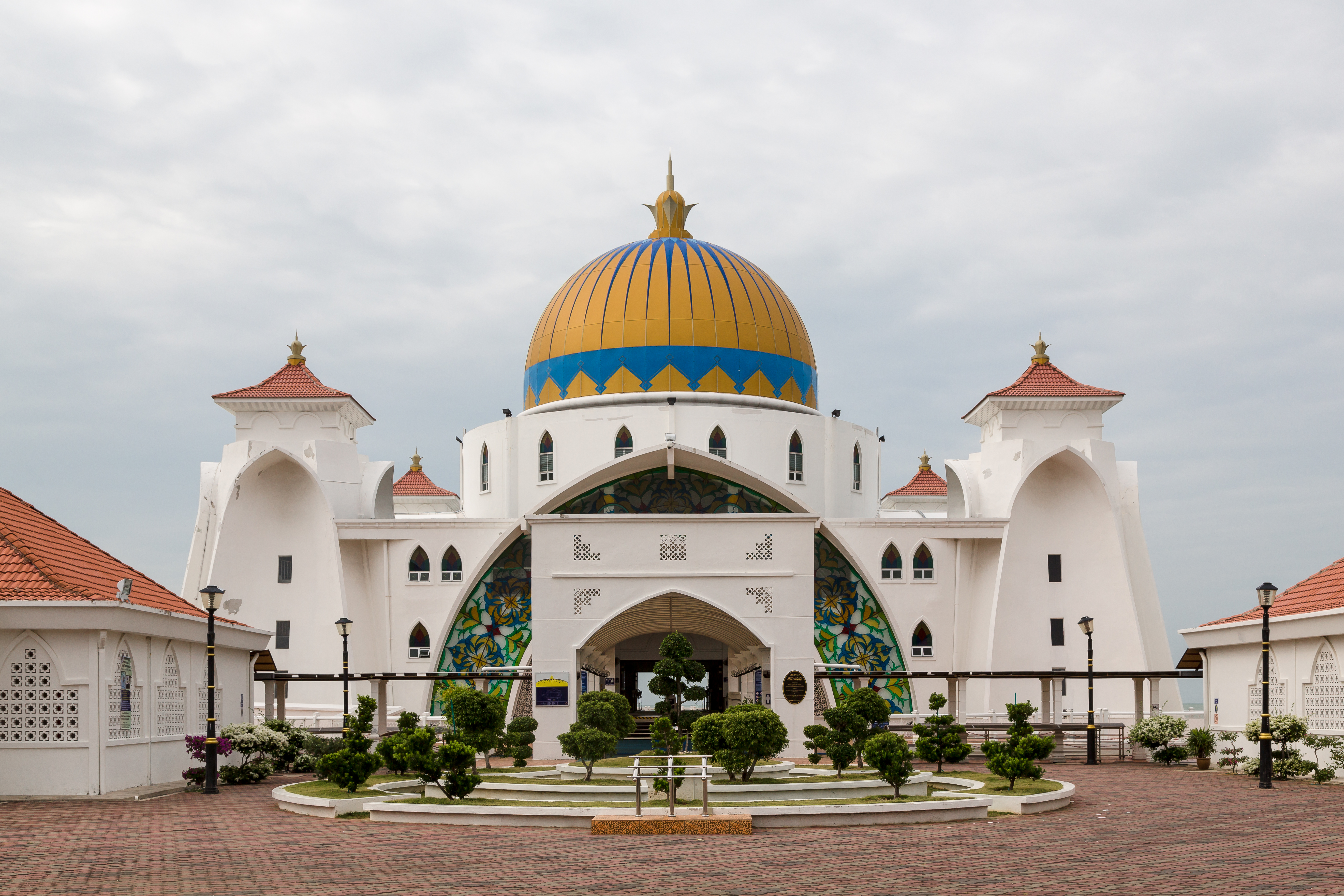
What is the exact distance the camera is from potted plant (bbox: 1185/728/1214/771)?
2417 cm

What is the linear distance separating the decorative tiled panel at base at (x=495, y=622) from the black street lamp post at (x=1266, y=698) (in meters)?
17.2

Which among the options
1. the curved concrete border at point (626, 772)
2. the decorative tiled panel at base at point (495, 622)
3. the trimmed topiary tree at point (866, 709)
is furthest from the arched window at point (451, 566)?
the trimmed topiary tree at point (866, 709)

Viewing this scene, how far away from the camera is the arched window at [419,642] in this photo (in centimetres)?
3275

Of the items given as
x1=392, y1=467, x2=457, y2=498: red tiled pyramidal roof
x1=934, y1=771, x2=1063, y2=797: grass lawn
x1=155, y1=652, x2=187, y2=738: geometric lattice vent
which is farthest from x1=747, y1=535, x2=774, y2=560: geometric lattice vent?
x1=392, y1=467, x2=457, y2=498: red tiled pyramidal roof

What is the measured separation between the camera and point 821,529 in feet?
108

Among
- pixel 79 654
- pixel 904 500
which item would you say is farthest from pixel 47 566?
pixel 904 500

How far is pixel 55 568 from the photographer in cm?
1903

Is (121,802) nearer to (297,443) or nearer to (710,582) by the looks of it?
(710,582)

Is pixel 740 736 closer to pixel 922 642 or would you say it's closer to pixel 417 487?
pixel 922 642

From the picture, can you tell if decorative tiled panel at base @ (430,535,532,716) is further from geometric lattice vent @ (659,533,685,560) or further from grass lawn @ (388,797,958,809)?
grass lawn @ (388,797,958,809)

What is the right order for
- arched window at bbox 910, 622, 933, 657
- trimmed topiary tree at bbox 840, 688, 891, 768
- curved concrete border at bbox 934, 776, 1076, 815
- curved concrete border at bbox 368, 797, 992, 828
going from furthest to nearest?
arched window at bbox 910, 622, 933, 657
trimmed topiary tree at bbox 840, 688, 891, 768
curved concrete border at bbox 934, 776, 1076, 815
curved concrete border at bbox 368, 797, 992, 828

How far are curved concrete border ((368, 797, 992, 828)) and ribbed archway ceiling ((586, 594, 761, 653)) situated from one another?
38.6 ft

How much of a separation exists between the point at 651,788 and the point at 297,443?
2043 cm

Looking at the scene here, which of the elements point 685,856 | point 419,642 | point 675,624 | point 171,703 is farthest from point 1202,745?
point 419,642
